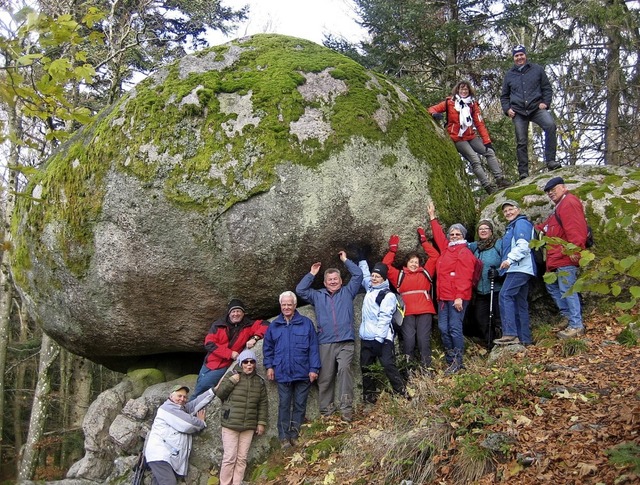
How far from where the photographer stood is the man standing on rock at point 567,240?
6.77 meters

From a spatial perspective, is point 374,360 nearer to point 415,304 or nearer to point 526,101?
point 415,304

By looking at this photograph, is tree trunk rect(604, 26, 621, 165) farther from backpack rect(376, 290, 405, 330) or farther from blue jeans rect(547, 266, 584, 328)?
backpack rect(376, 290, 405, 330)

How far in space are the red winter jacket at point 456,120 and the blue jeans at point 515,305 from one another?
3149mm

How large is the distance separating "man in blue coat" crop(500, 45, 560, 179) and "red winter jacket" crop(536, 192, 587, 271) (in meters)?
2.51

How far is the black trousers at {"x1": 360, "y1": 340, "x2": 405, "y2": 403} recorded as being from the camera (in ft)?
22.7

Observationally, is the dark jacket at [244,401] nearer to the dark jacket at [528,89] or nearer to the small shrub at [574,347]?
the small shrub at [574,347]

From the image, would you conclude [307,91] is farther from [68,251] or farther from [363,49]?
[363,49]

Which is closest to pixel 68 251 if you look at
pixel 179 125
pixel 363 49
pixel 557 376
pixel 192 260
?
pixel 192 260

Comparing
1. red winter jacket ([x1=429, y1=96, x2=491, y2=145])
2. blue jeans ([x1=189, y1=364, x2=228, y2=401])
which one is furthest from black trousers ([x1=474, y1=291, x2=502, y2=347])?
blue jeans ([x1=189, y1=364, x2=228, y2=401])

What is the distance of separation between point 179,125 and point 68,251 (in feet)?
7.78

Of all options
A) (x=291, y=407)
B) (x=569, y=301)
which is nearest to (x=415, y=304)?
(x=569, y=301)

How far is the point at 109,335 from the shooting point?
8062 mm

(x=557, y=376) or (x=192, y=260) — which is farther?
(x=192, y=260)

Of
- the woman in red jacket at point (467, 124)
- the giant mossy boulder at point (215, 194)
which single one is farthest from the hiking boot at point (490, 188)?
the giant mossy boulder at point (215, 194)
